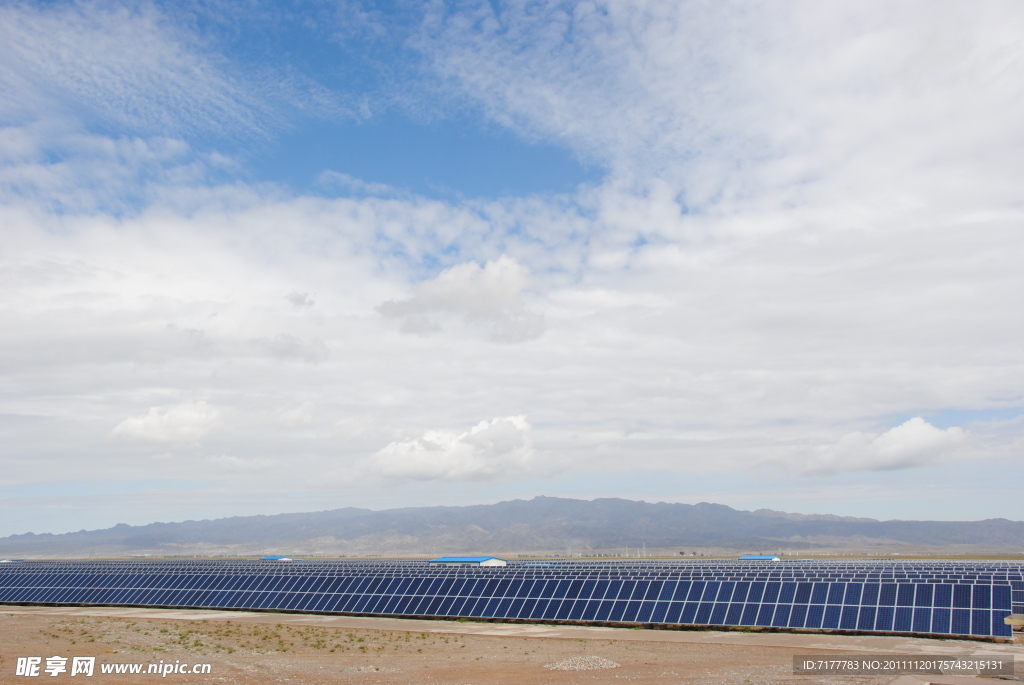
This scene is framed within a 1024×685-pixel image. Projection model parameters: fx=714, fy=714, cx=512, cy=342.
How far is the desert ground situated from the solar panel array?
80.5 inches

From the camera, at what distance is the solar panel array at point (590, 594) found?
46125 millimetres

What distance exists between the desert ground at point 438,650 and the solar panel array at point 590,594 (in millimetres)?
2045

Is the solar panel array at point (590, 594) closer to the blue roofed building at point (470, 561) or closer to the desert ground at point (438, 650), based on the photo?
the desert ground at point (438, 650)

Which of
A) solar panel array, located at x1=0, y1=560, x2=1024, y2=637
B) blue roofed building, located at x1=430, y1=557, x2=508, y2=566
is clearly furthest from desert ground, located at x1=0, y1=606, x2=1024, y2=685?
blue roofed building, located at x1=430, y1=557, x2=508, y2=566

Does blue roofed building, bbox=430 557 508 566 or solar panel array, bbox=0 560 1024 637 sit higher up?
solar panel array, bbox=0 560 1024 637

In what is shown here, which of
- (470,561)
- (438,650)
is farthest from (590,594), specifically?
(470,561)

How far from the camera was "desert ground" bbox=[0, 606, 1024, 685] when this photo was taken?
33688 millimetres

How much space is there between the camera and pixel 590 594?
2265 inches

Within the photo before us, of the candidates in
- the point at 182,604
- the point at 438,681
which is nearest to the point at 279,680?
the point at 438,681

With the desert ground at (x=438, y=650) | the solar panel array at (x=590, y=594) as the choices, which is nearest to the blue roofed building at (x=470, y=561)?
the solar panel array at (x=590, y=594)

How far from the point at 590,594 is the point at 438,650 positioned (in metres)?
18.0

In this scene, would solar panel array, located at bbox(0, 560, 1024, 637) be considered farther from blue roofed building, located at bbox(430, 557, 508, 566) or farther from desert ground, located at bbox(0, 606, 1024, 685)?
blue roofed building, located at bbox(430, 557, 508, 566)

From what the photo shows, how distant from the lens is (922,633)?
4428cm

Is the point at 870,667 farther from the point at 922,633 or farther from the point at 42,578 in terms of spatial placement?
the point at 42,578
